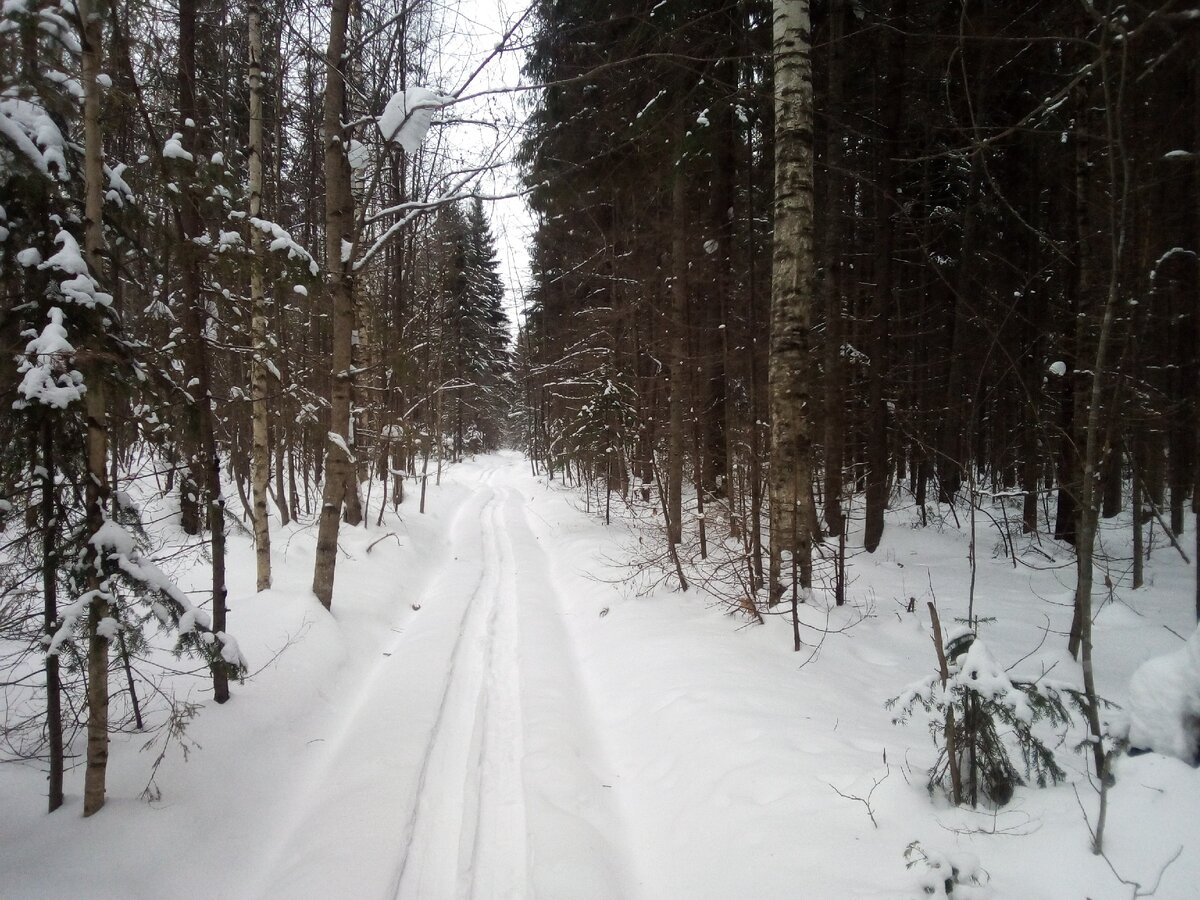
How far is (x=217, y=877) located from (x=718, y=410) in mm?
12087

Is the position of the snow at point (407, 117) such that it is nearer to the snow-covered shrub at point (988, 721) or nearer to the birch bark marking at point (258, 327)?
the birch bark marking at point (258, 327)

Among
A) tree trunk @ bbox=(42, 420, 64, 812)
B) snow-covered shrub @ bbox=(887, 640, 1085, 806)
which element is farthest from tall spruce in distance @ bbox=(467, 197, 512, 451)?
snow-covered shrub @ bbox=(887, 640, 1085, 806)

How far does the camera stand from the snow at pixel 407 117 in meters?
5.64

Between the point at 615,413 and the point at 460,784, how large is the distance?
11.0 m

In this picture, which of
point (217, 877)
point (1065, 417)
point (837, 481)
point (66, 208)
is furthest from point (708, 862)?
point (1065, 417)

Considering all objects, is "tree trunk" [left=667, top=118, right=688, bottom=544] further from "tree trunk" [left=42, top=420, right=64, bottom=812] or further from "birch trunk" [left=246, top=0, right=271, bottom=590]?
"tree trunk" [left=42, top=420, right=64, bottom=812]

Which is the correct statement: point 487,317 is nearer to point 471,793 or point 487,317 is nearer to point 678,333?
point 678,333

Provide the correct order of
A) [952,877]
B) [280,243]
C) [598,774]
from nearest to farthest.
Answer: [952,877] < [598,774] < [280,243]

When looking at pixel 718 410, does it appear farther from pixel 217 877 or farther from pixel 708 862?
pixel 217 877

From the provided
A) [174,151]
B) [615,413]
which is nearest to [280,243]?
[174,151]

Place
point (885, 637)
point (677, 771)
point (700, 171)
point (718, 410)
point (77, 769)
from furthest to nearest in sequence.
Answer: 1. point (718, 410)
2. point (700, 171)
3. point (885, 637)
4. point (677, 771)
5. point (77, 769)

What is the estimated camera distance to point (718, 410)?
13578mm

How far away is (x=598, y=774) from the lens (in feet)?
14.1

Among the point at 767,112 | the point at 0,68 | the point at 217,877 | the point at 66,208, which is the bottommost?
the point at 217,877
